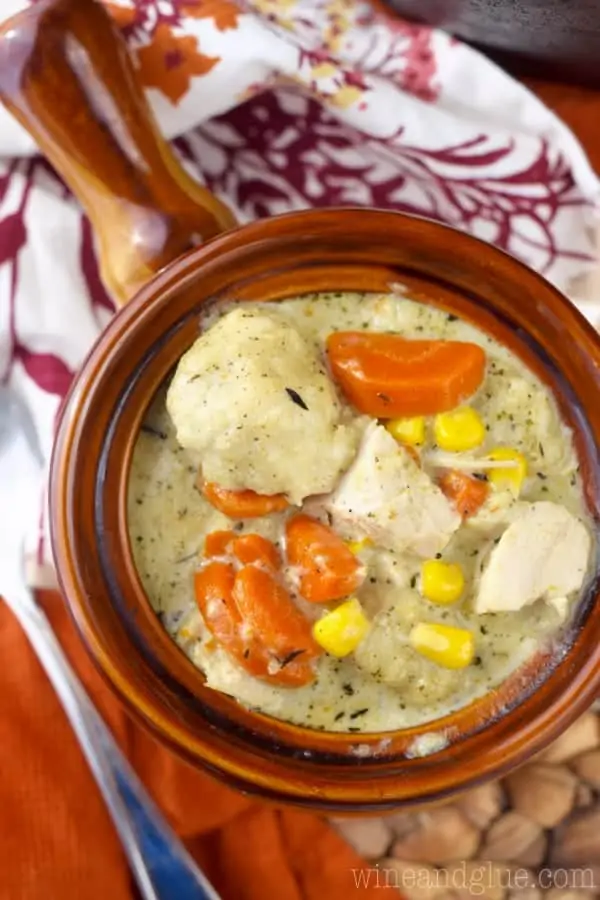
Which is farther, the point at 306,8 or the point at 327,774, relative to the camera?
the point at 306,8

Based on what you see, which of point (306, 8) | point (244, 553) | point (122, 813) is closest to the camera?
point (244, 553)

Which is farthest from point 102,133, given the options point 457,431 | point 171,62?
point 457,431

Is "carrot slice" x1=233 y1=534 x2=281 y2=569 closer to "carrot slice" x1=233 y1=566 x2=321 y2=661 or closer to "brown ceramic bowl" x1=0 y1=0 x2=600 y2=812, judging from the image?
"carrot slice" x1=233 y1=566 x2=321 y2=661

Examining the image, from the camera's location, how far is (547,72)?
185 cm

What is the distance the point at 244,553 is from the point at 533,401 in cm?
45

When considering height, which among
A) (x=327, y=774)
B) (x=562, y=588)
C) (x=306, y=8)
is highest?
(x=306, y=8)

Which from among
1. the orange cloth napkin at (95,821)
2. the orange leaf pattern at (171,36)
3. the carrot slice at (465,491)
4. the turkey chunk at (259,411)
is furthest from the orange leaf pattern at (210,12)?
the orange cloth napkin at (95,821)

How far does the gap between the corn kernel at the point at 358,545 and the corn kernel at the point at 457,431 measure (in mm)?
162

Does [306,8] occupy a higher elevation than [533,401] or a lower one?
higher

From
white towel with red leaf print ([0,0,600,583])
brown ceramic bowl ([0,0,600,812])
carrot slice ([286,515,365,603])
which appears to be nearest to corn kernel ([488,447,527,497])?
brown ceramic bowl ([0,0,600,812])

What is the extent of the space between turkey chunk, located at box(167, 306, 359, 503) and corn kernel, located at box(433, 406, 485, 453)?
12cm

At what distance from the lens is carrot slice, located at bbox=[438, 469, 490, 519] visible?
4.74 ft

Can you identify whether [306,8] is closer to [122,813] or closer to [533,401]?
[533,401]

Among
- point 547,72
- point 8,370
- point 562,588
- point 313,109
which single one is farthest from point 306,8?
point 562,588
